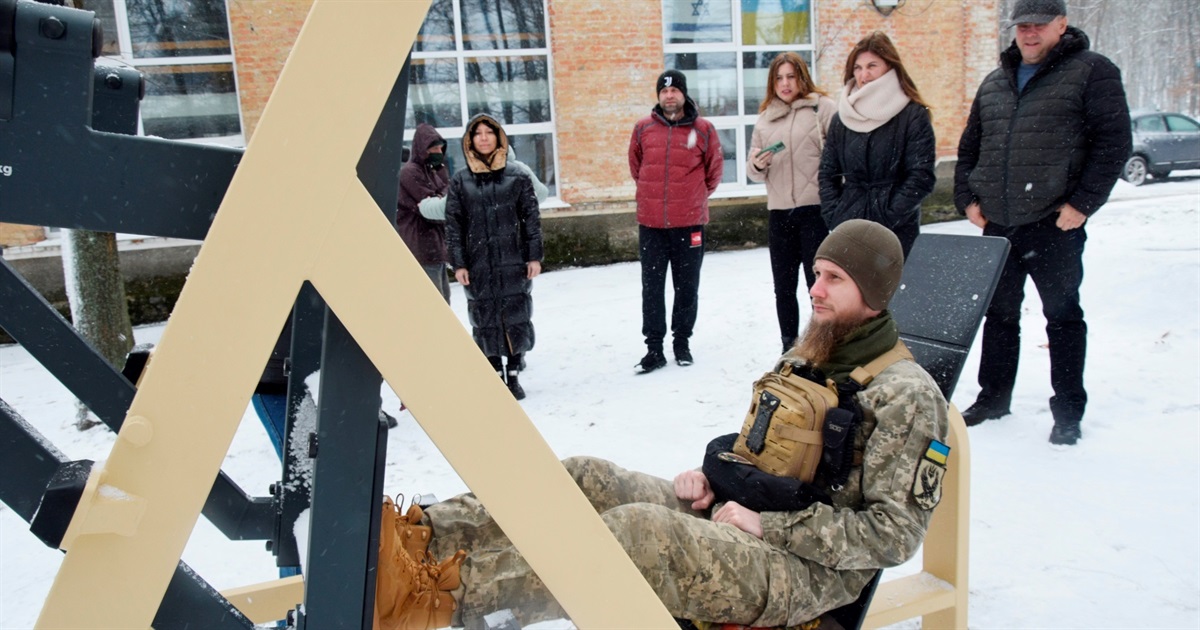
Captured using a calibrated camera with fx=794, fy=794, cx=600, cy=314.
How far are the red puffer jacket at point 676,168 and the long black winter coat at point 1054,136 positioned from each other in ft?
6.37

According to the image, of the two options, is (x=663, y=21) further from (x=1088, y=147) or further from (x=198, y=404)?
(x=198, y=404)

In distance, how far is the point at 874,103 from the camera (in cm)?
427

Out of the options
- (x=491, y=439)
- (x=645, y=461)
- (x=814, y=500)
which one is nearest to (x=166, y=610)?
(x=491, y=439)

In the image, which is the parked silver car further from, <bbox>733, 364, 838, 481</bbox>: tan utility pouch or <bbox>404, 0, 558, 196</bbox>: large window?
<bbox>733, 364, 838, 481</bbox>: tan utility pouch

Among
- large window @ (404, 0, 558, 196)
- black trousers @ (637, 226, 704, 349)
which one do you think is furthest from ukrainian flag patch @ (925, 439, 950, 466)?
large window @ (404, 0, 558, 196)

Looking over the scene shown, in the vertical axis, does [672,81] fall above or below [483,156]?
above

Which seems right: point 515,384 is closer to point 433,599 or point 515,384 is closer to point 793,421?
point 793,421

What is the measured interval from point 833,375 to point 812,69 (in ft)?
30.3

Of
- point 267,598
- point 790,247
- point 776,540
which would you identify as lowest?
point 267,598

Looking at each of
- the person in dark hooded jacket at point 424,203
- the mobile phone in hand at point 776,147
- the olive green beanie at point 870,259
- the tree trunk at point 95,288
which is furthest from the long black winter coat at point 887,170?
the tree trunk at point 95,288

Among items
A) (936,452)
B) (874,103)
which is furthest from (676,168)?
(936,452)

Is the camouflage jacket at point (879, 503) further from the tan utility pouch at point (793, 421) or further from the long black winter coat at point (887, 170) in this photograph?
the long black winter coat at point (887, 170)

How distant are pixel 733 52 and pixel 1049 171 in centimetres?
700

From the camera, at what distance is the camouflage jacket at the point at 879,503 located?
1788mm
